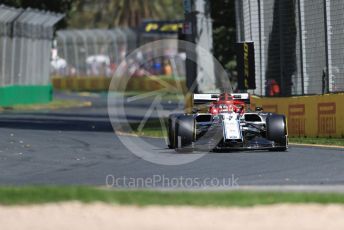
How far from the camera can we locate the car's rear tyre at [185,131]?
18984 millimetres

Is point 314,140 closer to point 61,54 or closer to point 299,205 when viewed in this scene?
point 299,205

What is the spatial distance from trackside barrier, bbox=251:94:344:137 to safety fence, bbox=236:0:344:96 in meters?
0.73

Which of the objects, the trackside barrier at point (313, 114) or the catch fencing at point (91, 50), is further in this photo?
the catch fencing at point (91, 50)

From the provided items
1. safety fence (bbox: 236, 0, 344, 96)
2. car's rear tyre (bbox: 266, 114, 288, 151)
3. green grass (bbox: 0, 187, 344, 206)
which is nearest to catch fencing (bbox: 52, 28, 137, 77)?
safety fence (bbox: 236, 0, 344, 96)

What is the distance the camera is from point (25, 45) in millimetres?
44188

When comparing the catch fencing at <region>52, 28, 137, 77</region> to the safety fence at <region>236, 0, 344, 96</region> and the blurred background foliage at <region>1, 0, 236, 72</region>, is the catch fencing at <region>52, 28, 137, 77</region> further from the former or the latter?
the safety fence at <region>236, 0, 344, 96</region>

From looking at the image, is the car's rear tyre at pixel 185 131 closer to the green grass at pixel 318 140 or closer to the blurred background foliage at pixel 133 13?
the green grass at pixel 318 140

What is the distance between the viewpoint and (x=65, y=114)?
38688 mm

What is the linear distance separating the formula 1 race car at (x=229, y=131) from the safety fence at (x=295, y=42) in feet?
14.3

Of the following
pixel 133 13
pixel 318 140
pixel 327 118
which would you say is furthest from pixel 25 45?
pixel 133 13

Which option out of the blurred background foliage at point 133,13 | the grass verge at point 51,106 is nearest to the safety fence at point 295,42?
the blurred background foliage at point 133,13

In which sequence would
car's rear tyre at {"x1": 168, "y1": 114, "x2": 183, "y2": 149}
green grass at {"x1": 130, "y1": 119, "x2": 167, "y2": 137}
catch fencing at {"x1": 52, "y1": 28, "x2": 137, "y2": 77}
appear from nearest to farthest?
car's rear tyre at {"x1": 168, "y1": 114, "x2": 183, "y2": 149} < green grass at {"x1": 130, "y1": 119, "x2": 167, "y2": 137} < catch fencing at {"x1": 52, "y1": 28, "x2": 137, "y2": 77}

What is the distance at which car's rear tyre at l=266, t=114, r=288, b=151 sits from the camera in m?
18.8

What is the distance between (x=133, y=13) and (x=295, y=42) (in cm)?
6560
